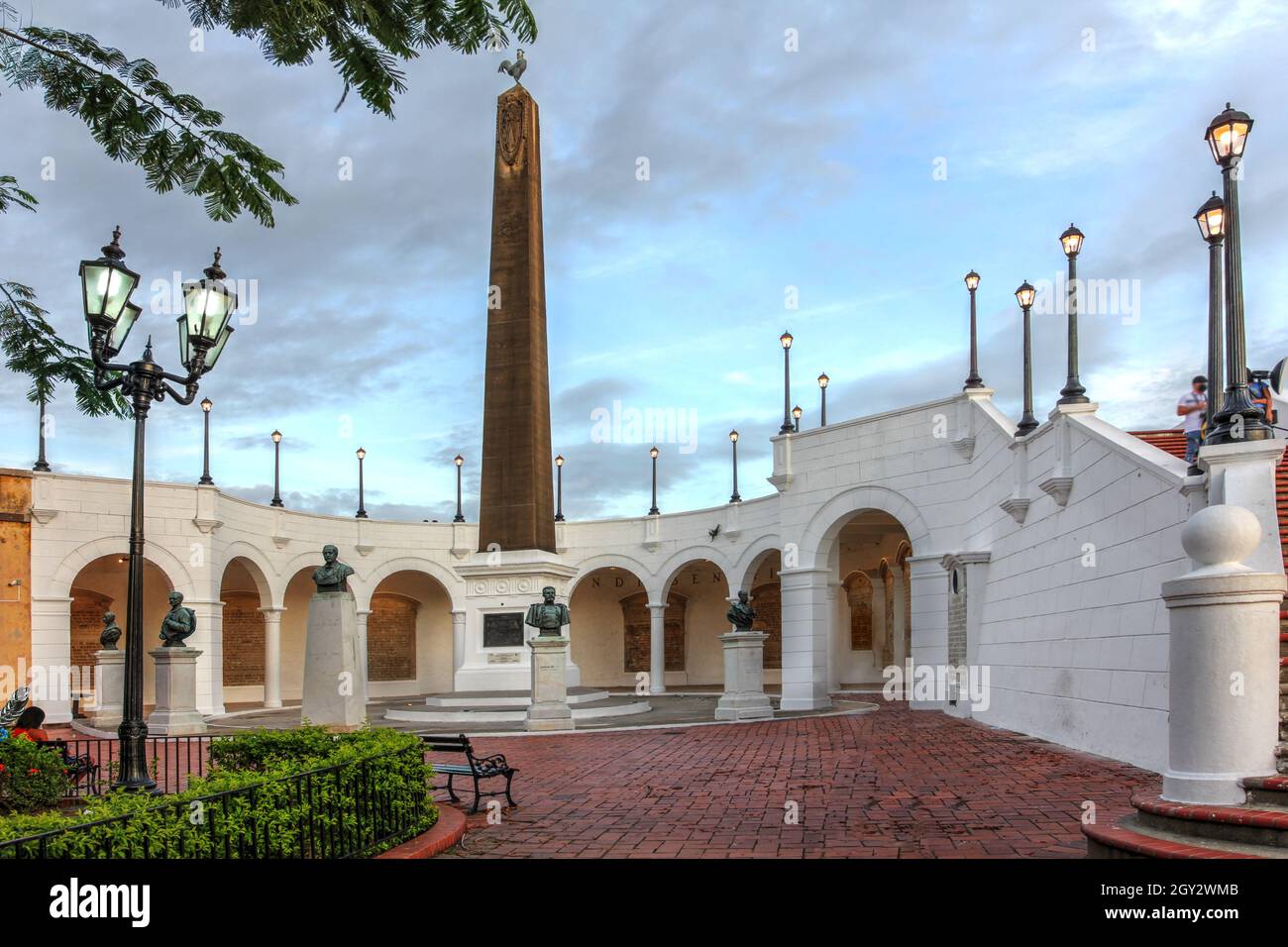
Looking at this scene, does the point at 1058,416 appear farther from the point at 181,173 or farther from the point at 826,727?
the point at 181,173

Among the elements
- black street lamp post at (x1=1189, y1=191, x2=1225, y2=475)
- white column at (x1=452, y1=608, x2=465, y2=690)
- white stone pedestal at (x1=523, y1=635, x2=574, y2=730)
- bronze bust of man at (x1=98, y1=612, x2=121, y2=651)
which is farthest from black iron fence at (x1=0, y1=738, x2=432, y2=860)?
white column at (x1=452, y1=608, x2=465, y2=690)

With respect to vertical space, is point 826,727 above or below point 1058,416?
below

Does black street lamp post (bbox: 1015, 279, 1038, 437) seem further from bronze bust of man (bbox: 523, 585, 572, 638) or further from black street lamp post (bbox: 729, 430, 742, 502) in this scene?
black street lamp post (bbox: 729, 430, 742, 502)

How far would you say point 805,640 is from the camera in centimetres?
2320

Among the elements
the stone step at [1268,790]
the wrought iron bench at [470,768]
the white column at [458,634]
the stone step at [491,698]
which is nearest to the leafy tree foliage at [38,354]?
the wrought iron bench at [470,768]

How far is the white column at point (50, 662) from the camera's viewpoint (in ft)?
75.9

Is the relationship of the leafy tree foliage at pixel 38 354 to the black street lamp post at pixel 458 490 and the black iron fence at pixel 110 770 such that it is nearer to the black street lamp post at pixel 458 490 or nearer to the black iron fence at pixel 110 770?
the black iron fence at pixel 110 770

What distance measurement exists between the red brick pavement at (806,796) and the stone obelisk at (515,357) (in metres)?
6.19

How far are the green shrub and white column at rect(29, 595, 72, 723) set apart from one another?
623 inches

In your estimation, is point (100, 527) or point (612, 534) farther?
point (612, 534)

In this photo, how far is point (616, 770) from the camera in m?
11.9
